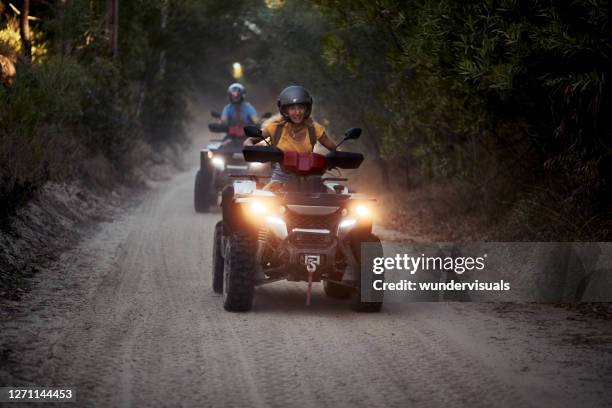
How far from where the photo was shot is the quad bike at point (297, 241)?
8.16 meters

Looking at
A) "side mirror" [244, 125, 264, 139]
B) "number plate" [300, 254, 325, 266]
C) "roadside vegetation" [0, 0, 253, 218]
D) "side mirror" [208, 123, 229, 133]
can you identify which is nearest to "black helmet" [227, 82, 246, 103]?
"side mirror" [208, 123, 229, 133]

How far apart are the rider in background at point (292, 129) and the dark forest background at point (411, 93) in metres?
1.93

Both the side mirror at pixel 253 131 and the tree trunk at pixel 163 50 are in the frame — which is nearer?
the side mirror at pixel 253 131

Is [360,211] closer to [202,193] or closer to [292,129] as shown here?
[292,129]

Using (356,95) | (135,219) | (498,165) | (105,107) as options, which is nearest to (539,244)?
(498,165)

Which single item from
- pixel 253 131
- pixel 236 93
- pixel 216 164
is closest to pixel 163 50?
pixel 236 93

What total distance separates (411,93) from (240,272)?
23.2ft

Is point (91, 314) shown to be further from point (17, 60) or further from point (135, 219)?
point (17, 60)

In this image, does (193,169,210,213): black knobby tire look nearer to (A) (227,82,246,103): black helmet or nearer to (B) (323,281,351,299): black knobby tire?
(A) (227,82,246,103): black helmet

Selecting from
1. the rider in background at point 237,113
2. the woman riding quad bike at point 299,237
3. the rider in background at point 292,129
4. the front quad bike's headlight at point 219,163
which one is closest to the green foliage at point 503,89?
the rider in background at point 292,129

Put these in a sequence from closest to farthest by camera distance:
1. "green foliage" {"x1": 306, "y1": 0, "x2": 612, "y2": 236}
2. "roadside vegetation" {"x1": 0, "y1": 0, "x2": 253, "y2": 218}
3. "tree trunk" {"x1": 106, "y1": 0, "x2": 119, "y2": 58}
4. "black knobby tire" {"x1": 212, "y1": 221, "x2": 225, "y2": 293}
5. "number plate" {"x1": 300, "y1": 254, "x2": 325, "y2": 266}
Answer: "number plate" {"x1": 300, "y1": 254, "x2": 325, "y2": 266}
"green foliage" {"x1": 306, "y1": 0, "x2": 612, "y2": 236}
"black knobby tire" {"x1": 212, "y1": 221, "x2": 225, "y2": 293}
"roadside vegetation" {"x1": 0, "y1": 0, "x2": 253, "y2": 218}
"tree trunk" {"x1": 106, "y1": 0, "x2": 119, "y2": 58}

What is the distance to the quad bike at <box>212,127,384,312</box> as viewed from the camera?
8164mm

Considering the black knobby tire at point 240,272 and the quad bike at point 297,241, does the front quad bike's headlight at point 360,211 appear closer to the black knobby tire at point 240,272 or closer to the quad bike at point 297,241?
the quad bike at point 297,241

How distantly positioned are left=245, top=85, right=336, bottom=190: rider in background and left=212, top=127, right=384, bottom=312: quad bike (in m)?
0.62
